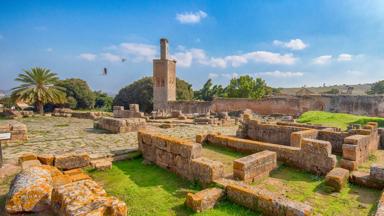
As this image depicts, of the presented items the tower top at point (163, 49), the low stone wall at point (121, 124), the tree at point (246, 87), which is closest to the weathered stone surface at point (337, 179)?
the low stone wall at point (121, 124)

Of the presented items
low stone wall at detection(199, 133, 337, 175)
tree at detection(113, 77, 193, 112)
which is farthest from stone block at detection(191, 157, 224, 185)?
tree at detection(113, 77, 193, 112)

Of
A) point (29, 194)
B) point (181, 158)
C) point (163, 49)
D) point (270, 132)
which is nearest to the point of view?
point (29, 194)

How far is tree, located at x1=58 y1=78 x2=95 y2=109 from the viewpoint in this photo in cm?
4706

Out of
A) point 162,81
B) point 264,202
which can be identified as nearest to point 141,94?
point 162,81

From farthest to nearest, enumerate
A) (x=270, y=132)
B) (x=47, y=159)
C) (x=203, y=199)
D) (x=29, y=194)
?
(x=270, y=132) → (x=47, y=159) → (x=203, y=199) → (x=29, y=194)

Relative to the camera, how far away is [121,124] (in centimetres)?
1091

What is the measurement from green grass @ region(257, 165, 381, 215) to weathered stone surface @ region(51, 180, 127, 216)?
11.8 feet

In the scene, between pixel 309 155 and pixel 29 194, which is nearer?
pixel 29 194

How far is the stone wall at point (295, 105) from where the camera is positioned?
24141mm

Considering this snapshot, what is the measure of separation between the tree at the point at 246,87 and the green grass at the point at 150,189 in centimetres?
3871

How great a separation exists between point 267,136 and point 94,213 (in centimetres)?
905

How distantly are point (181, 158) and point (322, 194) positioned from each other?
334 cm

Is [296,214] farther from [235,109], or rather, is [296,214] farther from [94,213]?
[235,109]

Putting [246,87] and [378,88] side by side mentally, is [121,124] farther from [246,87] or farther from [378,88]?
[378,88]
